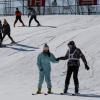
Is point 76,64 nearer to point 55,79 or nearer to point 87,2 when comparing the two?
point 55,79

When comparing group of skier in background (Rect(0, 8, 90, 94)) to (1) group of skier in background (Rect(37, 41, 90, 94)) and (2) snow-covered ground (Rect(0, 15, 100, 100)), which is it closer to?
(1) group of skier in background (Rect(37, 41, 90, 94))

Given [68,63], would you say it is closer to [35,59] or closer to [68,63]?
[68,63]

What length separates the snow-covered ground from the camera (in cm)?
1780

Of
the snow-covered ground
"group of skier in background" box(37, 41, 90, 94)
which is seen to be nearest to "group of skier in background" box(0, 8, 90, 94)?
"group of skier in background" box(37, 41, 90, 94)

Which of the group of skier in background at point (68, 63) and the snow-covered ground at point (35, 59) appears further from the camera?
the snow-covered ground at point (35, 59)

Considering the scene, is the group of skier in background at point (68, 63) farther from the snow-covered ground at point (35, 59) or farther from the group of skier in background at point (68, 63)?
the snow-covered ground at point (35, 59)

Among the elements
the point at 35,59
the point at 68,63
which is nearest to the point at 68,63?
the point at 68,63

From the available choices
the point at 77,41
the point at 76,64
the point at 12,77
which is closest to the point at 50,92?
the point at 76,64

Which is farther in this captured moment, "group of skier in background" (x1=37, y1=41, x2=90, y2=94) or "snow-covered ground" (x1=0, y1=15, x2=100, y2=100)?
"snow-covered ground" (x1=0, y1=15, x2=100, y2=100)

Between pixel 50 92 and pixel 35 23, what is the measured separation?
57.3 ft

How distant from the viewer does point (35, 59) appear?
2217 cm

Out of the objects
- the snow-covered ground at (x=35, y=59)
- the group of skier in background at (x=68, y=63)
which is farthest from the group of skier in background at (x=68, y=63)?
the snow-covered ground at (x=35, y=59)

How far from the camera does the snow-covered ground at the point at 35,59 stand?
17.8 metres

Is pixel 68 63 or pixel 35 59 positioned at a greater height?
pixel 68 63
